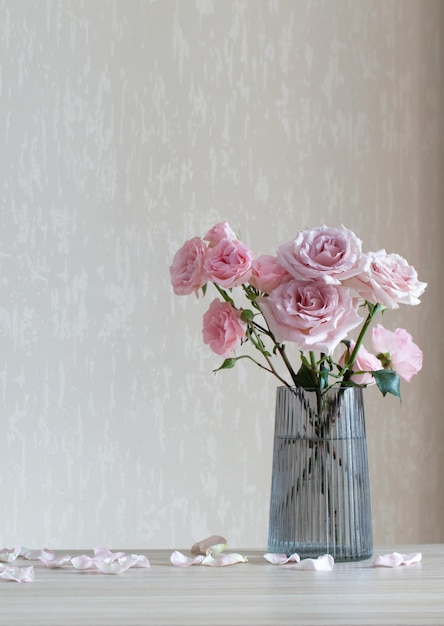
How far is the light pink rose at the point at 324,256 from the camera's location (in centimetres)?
105

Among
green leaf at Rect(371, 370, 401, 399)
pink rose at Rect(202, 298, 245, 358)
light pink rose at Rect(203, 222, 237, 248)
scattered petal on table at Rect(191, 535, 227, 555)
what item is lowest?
scattered petal on table at Rect(191, 535, 227, 555)

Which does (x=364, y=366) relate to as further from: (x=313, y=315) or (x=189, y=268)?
(x=189, y=268)

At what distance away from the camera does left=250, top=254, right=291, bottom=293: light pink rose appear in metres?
1.10

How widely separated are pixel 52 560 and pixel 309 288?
17.8 inches

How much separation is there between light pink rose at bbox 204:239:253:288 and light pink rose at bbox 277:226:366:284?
0.04 metres

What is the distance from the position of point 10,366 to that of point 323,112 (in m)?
0.77

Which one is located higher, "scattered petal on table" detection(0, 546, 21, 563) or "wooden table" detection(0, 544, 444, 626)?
"scattered petal on table" detection(0, 546, 21, 563)

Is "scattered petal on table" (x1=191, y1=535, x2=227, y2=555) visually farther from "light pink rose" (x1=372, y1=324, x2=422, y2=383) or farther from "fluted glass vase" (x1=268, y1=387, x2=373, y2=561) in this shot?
"light pink rose" (x1=372, y1=324, x2=422, y2=383)

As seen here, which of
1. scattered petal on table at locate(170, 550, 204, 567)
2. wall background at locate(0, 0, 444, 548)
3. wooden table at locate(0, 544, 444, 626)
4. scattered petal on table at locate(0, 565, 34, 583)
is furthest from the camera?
wall background at locate(0, 0, 444, 548)

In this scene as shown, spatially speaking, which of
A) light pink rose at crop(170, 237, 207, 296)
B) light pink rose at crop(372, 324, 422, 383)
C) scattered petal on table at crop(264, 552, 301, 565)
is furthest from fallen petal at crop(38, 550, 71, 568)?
light pink rose at crop(372, 324, 422, 383)

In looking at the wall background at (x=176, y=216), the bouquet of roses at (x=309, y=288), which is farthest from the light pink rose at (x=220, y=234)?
the wall background at (x=176, y=216)

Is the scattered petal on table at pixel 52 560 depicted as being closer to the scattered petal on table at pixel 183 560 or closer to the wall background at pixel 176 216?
the scattered petal on table at pixel 183 560

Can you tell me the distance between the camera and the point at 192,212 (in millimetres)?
1739

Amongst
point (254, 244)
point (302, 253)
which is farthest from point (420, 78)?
point (302, 253)
